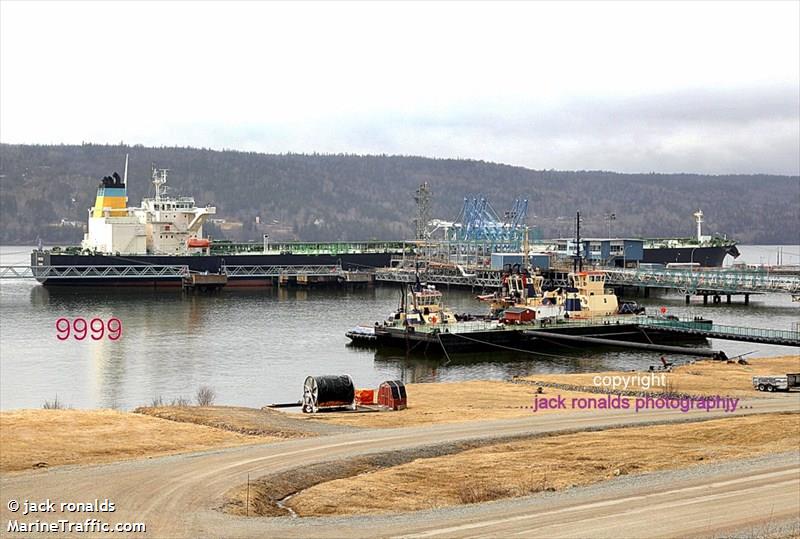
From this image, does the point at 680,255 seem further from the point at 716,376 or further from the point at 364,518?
the point at 364,518

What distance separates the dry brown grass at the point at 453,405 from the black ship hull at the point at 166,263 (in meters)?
60.5

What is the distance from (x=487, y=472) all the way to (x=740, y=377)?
67.4 ft

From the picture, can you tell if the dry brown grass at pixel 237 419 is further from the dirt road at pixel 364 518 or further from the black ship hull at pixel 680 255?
the black ship hull at pixel 680 255

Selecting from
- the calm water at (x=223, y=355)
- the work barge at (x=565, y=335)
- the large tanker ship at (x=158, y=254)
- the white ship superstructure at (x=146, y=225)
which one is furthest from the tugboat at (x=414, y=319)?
the white ship superstructure at (x=146, y=225)

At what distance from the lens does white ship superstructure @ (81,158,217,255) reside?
328 ft

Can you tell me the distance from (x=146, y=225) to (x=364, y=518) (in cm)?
8775

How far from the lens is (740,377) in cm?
3888

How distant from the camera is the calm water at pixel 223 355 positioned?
3925cm

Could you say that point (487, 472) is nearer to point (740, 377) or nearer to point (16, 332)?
point (740, 377)

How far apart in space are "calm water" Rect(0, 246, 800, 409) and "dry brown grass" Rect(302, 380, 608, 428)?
4719 mm

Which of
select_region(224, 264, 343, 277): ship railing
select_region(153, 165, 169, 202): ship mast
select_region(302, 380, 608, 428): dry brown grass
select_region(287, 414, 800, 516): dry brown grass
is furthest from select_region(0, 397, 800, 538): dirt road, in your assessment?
select_region(153, 165, 169, 202): ship mast

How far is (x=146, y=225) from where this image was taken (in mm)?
101375

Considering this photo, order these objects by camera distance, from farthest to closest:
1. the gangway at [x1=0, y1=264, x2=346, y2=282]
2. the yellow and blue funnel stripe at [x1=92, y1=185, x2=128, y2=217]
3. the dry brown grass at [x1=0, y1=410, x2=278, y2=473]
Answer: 1. the yellow and blue funnel stripe at [x1=92, y1=185, x2=128, y2=217]
2. the gangway at [x1=0, y1=264, x2=346, y2=282]
3. the dry brown grass at [x1=0, y1=410, x2=278, y2=473]

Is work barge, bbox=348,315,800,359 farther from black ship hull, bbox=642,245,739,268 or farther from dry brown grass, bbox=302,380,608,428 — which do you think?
black ship hull, bbox=642,245,739,268
